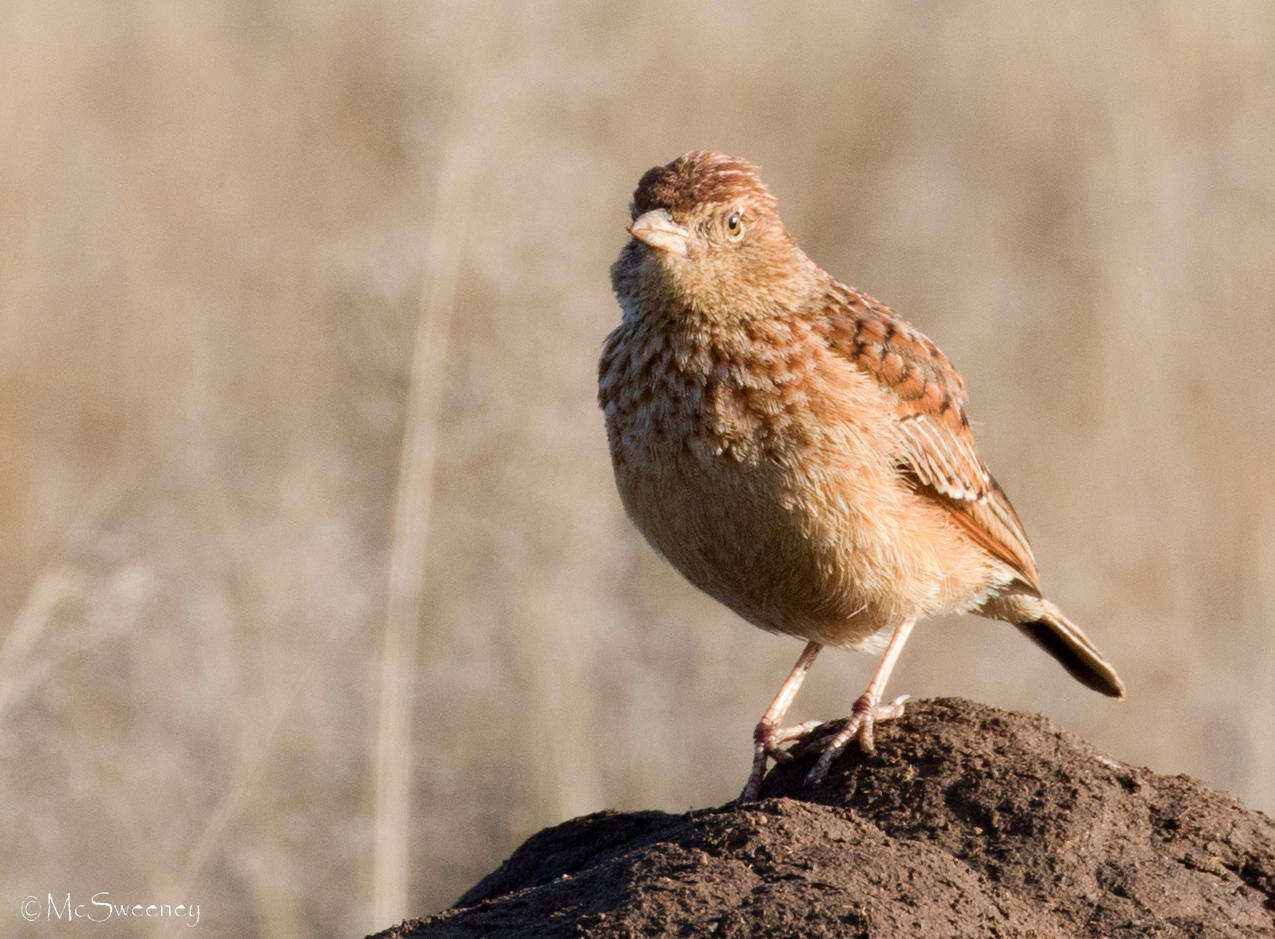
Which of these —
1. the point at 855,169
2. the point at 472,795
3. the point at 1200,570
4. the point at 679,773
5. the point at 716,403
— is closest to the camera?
the point at 716,403

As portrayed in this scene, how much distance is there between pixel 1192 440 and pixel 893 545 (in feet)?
14.9

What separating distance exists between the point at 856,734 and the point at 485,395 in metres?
3.00

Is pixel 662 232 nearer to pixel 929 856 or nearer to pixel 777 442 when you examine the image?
pixel 777 442

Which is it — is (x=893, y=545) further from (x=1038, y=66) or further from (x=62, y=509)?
(x=1038, y=66)

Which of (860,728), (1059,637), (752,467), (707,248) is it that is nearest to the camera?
(860,728)

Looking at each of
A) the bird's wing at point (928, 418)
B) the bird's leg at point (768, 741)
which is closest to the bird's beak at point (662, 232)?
the bird's wing at point (928, 418)

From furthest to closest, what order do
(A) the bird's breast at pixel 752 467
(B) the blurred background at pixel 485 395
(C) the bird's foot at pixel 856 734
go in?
1. (B) the blurred background at pixel 485 395
2. (A) the bird's breast at pixel 752 467
3. (C) the bird's foot at pixel 856 734

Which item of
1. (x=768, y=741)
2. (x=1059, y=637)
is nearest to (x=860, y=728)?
(x=768, y=741)

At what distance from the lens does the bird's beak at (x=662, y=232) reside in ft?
15.6

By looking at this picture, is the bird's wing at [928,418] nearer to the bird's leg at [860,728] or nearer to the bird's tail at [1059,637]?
the bird's tail at [1059,637]

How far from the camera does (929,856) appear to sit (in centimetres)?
365

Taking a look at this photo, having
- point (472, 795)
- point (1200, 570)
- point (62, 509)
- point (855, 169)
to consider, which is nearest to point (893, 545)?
point (472, 795)

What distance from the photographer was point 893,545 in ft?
16.1

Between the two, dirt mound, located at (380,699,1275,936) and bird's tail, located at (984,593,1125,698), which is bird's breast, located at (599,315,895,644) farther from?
bird's tail, located at (984,593,1125,698)
